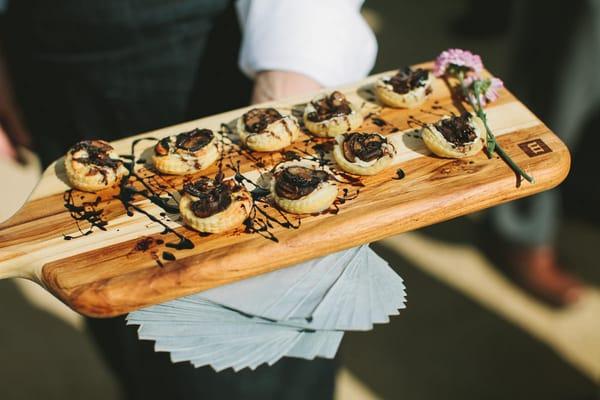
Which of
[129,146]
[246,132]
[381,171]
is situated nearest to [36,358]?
[129,146]

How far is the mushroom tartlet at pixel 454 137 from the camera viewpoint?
184cm

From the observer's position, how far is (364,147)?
1.83 m

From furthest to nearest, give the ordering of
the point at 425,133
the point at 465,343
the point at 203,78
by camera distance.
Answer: the point at 465,343 < the point at 203,78 < the point at 425,133

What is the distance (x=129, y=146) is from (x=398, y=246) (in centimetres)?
237

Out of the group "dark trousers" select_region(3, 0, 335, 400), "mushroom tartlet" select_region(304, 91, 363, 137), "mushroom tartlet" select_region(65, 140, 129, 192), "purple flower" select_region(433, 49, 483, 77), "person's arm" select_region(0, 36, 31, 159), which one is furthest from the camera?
"person's arm" select_region(0, 36, 31, 159)

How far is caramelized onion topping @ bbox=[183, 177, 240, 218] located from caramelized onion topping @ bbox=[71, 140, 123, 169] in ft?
0.96

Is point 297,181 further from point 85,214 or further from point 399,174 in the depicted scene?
point 85,214

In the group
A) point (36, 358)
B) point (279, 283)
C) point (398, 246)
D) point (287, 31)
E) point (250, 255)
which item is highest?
point (287, 31)

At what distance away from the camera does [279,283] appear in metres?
1.77

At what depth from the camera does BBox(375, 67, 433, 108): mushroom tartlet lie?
6.70ft

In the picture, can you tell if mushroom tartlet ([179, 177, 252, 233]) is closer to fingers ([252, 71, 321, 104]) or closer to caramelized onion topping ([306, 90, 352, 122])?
caramelized onion topping ([306, 90, 352, 122])

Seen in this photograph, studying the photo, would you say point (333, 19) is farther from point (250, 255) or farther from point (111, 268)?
point (111, 268)

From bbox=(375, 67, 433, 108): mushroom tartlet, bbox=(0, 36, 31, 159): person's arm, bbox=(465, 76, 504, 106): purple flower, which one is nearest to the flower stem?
bbox=(465, 76, 504, 106): purple flower

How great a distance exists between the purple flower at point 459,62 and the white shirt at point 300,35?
0.33 meters
